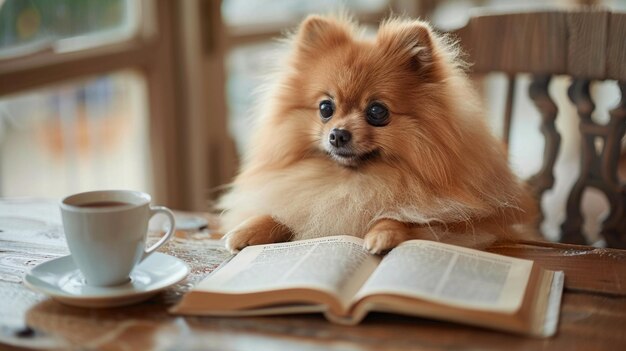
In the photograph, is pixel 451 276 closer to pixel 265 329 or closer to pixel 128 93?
pixel 265 329

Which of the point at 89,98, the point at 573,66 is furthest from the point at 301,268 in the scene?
the point at 89,98

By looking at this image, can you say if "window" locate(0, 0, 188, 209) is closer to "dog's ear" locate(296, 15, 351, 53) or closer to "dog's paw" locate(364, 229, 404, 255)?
"dog's ear" locate(296, 15, 351, 53)

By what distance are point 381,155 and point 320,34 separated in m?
0.29

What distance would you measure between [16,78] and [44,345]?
127 centimetres

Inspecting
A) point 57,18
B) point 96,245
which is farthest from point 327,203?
point 57,18

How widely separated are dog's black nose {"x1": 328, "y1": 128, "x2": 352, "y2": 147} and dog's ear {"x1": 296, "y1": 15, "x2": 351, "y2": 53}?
22 centimetres

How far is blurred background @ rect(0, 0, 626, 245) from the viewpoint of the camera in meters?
2.05

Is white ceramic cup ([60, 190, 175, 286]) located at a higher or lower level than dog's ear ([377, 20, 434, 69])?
lower

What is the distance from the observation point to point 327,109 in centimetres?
133

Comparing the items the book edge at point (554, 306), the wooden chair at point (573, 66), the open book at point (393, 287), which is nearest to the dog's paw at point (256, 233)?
the open book at point (393, 287)

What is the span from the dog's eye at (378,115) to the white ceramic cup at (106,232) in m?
0.46

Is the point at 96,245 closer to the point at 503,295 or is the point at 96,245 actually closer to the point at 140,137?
the point at 503,295

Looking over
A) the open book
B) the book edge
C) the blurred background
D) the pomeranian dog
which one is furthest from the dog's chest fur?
the blurred background

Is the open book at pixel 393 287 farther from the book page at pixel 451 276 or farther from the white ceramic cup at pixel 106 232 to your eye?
the white ceramic cup at pixel 106 232
